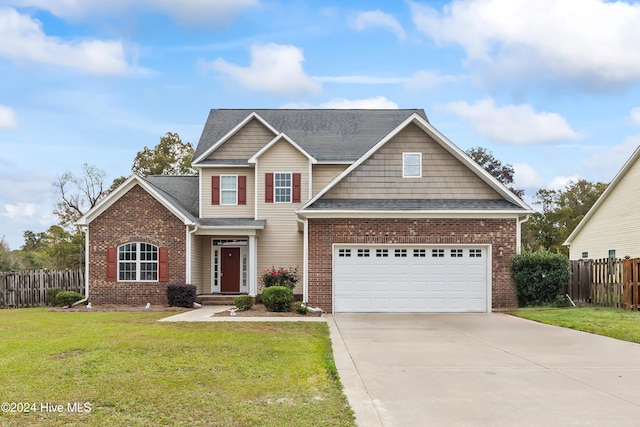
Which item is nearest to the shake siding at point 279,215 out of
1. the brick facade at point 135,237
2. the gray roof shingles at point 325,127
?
the gray roof shingles at point 325,127

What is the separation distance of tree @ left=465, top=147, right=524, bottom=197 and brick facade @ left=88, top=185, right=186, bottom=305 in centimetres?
2792

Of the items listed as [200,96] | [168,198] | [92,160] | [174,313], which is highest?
[200,96]

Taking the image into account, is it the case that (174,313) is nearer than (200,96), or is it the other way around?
(174,313)

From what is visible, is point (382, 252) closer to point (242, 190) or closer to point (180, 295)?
point (180, 295)

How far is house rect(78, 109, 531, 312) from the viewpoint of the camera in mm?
18031

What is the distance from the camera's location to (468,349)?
412 inches

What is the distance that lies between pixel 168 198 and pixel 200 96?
968 cm

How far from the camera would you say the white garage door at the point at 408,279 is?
18.0 meters

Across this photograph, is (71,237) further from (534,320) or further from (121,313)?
Answer: (534,320)

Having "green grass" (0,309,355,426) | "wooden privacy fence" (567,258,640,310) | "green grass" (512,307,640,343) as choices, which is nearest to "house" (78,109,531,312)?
"green grass" (512,307,640,343)

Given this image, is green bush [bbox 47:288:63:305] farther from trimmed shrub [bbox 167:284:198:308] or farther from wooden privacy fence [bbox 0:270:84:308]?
trimmed shrub [bbox 167:284:198:308]

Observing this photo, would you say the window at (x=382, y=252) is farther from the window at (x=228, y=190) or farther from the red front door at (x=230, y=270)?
the window at (x=228, y=190)

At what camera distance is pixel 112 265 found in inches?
839

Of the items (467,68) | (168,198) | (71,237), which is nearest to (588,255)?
(467,68)
